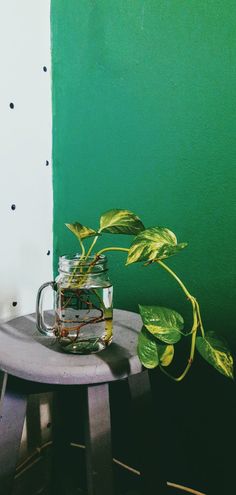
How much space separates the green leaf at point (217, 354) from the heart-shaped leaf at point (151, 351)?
0.06 meters

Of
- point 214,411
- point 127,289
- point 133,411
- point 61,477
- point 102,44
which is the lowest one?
point 61,477

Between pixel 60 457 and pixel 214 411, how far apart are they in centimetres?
40

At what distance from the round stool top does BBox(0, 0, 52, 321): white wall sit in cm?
26

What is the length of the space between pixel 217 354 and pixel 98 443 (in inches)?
9.6

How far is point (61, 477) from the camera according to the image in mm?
1028

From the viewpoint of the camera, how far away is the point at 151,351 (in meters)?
0.67

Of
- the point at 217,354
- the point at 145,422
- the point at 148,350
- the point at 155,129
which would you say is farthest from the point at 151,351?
the point at 155,129

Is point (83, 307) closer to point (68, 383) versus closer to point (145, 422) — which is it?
point (68, 383)

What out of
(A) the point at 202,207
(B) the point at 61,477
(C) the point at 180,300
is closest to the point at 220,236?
(A) the point at 202,207

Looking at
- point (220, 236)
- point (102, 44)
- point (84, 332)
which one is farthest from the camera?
point (102, 44)

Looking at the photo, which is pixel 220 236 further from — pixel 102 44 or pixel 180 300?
pixel 102 44

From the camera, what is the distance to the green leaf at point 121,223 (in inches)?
28.5

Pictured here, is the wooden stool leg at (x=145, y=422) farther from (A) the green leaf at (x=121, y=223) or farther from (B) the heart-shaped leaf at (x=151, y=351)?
(A) the green leaf at (x=121, y=223)

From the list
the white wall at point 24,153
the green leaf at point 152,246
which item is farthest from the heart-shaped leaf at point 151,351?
the white wall at point 24,153
